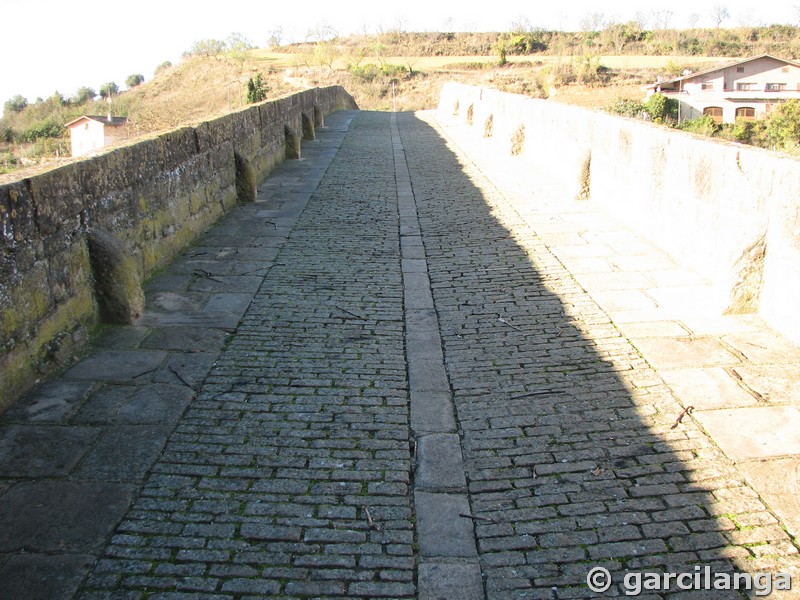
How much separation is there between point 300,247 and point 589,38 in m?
85.1

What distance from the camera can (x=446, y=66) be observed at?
68938 millimetres

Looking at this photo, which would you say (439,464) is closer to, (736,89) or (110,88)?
(736,89)

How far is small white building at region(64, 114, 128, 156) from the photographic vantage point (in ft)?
96.4

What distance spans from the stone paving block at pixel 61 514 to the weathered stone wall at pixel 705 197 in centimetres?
446

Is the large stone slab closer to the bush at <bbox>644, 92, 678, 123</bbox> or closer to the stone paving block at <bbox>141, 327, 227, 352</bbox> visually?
the stone paving block at <bbox>141, 327, 227, 352</bbox>

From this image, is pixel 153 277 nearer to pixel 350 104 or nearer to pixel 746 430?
pixel 746 430

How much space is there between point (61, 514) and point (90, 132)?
108 feet

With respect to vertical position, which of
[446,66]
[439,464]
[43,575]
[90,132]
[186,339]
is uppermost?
[446,66]

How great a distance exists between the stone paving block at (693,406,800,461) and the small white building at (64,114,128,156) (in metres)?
27.5

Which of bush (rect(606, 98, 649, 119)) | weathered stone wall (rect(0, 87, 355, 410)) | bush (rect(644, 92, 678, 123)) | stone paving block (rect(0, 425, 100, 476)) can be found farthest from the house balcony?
stone paving block (rect(0, 425, 100, 476))

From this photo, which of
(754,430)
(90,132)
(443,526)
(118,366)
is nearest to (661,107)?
(90,132)

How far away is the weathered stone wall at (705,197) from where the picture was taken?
5.28m

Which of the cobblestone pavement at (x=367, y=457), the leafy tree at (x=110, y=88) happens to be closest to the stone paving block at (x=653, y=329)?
the cobblestone pavement at (x=367, y=457)

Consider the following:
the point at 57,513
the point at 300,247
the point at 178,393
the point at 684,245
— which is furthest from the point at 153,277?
the point at 684,245
